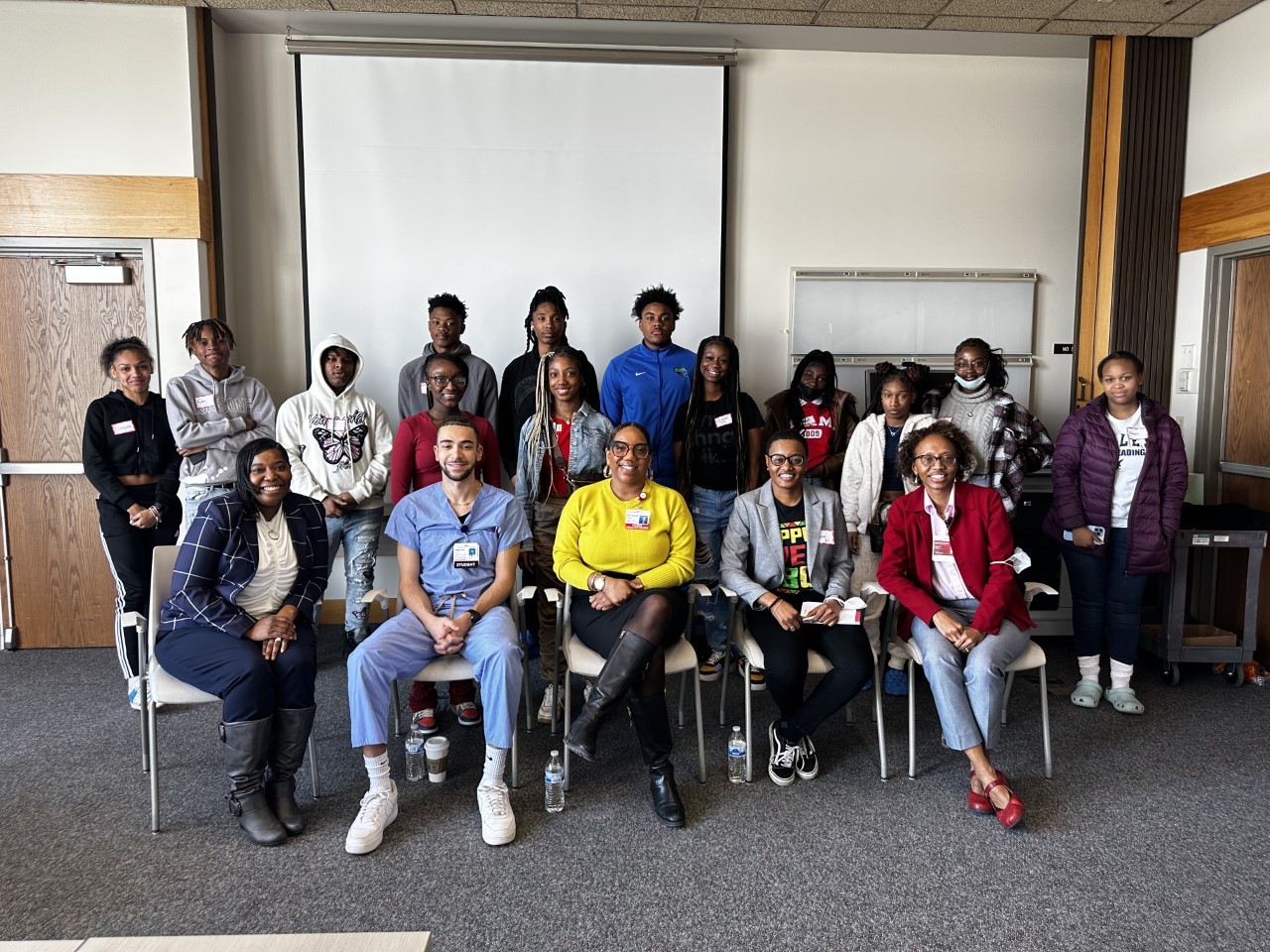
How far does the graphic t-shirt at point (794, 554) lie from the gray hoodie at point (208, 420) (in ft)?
8.36

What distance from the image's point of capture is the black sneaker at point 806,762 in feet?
9.80

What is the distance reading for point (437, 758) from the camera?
2.96 m

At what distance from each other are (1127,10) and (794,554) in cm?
346

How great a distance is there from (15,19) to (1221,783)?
6524 mm

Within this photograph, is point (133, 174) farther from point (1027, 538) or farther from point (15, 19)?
point (1027, 538)

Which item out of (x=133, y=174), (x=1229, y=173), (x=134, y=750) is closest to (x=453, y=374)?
(x=134, y=750)

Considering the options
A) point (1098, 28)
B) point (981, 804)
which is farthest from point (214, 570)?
point (1098, 28)

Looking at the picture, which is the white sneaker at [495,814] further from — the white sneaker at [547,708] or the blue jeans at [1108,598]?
the blue jeans at [1108,598]

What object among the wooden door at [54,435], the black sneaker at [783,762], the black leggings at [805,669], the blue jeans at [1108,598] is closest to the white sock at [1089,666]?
the blue jeans at [1108,598]

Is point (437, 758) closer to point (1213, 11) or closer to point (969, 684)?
point (969, 684)

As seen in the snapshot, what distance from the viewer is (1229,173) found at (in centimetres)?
431

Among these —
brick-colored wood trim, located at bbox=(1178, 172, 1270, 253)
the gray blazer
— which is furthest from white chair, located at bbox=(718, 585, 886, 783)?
brick-colored wood trim, located at bbox=(1178, 172, 1270, 253)

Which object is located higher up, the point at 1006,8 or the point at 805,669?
the point at 1006,8

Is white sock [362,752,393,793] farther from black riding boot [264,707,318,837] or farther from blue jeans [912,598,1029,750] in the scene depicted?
blue jeans [912,598,1029,750]
